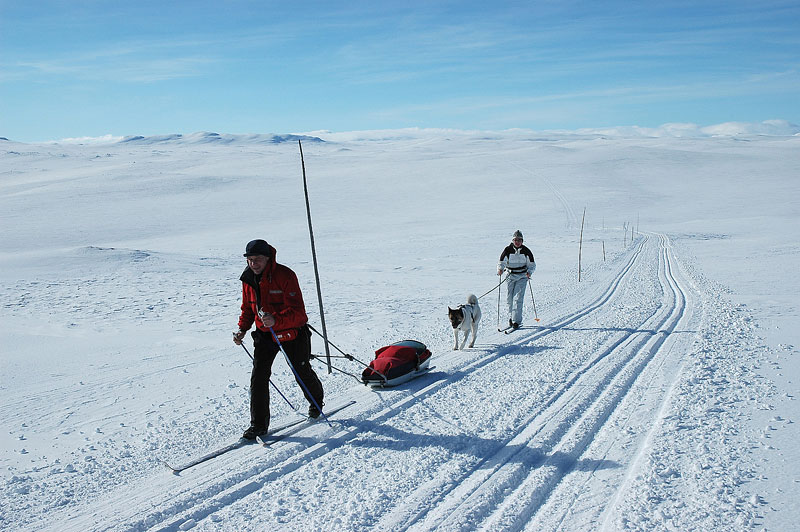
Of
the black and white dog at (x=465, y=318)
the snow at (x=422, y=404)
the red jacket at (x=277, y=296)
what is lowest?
the snow at (x=422, y=404)

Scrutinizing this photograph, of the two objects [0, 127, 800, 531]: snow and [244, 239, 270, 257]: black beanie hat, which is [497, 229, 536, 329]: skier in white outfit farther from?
[244, 239, 270, 257]: black beanie hat

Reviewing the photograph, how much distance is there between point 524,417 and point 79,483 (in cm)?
406

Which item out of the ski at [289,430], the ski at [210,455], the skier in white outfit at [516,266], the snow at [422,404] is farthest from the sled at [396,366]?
the skier in white outfit at [516,266]

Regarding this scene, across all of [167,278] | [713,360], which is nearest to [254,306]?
[713,360]

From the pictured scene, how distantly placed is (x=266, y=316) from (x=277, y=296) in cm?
27

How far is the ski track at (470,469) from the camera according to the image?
401cm

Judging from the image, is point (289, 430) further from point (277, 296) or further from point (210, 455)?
point (277, 296)

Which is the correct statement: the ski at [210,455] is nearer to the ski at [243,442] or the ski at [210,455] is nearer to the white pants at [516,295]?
the ski at [243,442]

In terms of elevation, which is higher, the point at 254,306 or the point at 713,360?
the point at 254,306

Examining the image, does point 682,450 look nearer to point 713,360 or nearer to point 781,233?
point 713,360

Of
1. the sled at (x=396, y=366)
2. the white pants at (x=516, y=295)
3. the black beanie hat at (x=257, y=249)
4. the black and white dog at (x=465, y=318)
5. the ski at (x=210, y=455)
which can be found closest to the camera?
the ski at (x=210, y=455)

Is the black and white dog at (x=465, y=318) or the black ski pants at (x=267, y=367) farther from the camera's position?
the black and white dog at (x=465, y=318)

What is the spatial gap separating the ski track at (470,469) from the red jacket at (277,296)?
3.56 feet

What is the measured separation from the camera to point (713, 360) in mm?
7574
